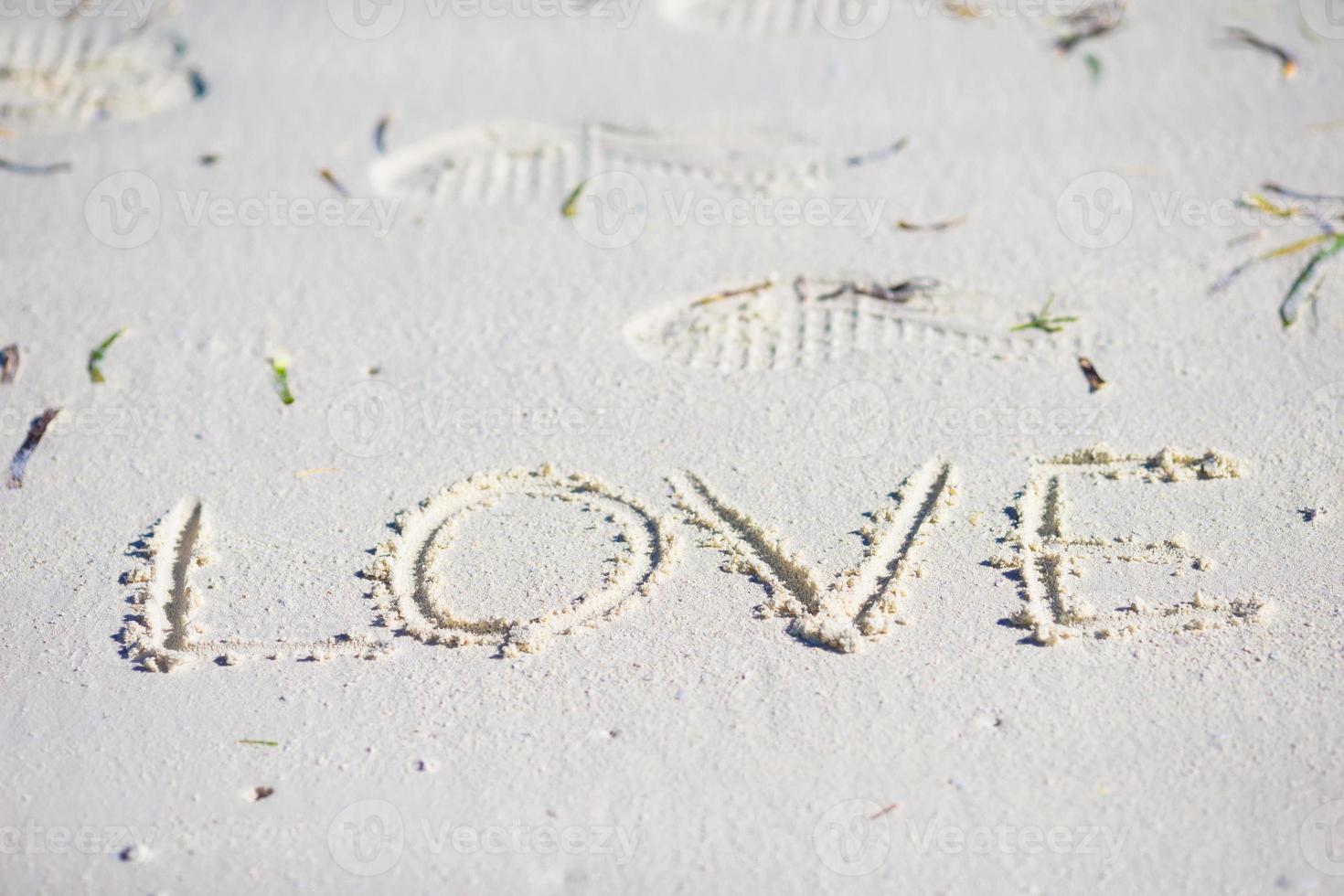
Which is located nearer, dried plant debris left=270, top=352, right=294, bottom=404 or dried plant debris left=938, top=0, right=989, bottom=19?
dried plant debris left=270, top=352, right=294, bottom=404

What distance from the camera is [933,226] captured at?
2359 millimetres

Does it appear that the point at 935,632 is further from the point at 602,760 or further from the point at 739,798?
the point at 602,760

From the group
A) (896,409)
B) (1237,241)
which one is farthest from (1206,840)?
(1237,241)

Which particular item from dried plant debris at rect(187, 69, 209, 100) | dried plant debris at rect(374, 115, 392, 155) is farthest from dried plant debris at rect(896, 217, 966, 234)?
dried plant debris at rect(187, 69, 209, 100)

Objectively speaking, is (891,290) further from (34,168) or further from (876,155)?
(34,168)

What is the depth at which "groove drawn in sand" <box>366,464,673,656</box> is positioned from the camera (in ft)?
5.63

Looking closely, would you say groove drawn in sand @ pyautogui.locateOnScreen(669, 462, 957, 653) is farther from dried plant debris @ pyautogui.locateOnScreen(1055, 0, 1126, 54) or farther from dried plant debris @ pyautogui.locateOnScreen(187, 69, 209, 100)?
dried plant debris @ pyautogui.locateOnScreen(187, 69, 209, 100)

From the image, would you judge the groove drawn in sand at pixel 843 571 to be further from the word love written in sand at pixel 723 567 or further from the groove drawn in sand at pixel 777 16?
the groove drawn in sand at pixel 777 16

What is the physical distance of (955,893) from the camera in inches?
54.7

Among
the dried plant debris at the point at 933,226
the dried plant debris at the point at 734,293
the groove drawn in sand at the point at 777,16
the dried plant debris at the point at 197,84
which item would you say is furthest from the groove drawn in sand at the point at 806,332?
the dried plant debris at the point at 197,84

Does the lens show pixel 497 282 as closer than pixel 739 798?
No

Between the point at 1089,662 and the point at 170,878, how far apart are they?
45.4 inches

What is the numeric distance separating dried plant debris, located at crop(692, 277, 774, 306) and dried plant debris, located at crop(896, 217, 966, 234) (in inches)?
Answer: 11.7

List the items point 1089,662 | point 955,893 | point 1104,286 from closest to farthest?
point 955,893 < point 1089,662 < point 1104,286
